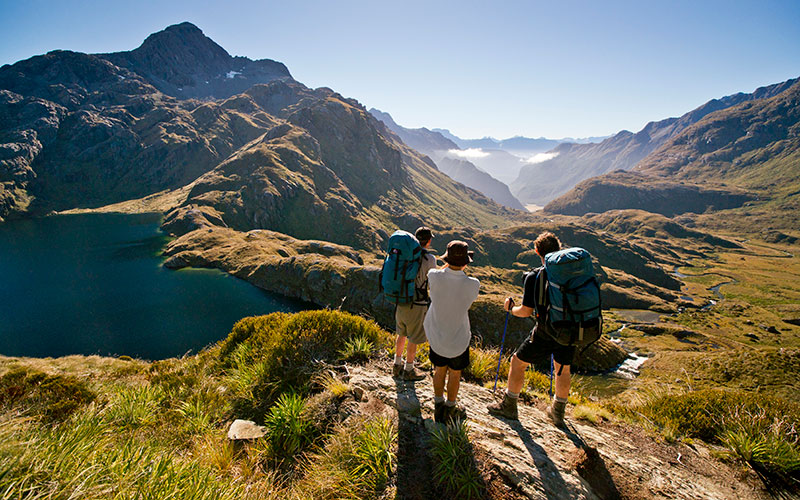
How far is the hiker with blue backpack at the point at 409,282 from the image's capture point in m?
7.02

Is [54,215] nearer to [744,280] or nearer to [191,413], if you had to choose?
[191,413]

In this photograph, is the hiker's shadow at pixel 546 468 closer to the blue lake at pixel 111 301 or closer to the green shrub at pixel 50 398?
the green shrub at pixel 50 398

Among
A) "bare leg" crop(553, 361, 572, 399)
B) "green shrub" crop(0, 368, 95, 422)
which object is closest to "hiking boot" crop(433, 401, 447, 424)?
"bare leg" crop(553, 361, 572, 399)

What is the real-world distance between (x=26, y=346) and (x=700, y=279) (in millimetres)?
255479

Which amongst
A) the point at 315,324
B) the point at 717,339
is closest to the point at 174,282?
the point at 315,324

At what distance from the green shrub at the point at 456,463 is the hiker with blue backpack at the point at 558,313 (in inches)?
69.8

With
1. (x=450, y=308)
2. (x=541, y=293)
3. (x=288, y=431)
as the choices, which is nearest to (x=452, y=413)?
(x=450, y=308)

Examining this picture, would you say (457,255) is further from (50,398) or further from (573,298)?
(50,398)

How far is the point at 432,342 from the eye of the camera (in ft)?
18.7

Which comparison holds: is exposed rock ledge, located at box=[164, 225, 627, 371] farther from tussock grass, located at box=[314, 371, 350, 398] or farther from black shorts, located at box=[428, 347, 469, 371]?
black shorts, located at box=[428, 347, 469, 371]

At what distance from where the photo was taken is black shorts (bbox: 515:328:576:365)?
19.4 ft

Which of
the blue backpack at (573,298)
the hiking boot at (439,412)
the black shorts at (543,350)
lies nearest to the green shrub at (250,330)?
the hiking boot at (439,412)

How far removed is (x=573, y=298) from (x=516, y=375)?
2.14m

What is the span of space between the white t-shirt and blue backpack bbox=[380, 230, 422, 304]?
146cm
